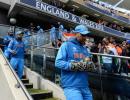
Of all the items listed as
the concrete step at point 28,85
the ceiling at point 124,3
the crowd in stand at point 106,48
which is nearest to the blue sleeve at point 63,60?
the crowd in stand at point 106,48

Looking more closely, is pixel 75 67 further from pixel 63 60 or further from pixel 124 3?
pixel 124 3

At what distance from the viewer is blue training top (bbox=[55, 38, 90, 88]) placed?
15.0 ft

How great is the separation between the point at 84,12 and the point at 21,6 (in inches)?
662

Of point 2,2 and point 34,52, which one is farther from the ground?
point 2,2

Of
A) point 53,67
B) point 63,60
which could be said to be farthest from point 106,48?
point 63,60

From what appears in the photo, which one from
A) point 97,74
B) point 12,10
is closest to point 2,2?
point 12,10

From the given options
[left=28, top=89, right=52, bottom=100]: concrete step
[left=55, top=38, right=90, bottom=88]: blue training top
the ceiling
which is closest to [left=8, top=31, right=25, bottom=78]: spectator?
[left=28, top=89, right=52, bottom=100]: concrete step

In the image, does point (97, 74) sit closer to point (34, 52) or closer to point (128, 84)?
point (128, 84)

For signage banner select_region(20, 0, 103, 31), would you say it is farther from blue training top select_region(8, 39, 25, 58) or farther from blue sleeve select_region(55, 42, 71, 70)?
blue sleeve select_region(55, 42, 71, 70)

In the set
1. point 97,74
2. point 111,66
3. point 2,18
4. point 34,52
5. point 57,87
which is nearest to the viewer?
point 111,66

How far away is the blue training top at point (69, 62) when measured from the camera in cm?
458

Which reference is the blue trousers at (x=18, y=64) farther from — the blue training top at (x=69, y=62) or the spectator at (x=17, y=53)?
the blue training top at (x=69, y=62)

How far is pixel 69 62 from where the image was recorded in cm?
463

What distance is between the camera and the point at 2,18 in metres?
27.4
